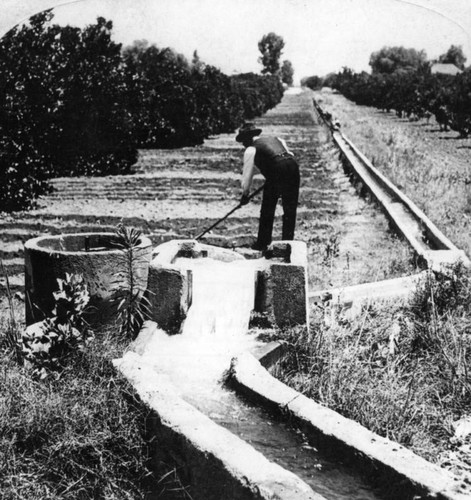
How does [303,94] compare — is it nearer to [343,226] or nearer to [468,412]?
[343,226]

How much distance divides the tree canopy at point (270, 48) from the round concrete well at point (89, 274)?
102 inches

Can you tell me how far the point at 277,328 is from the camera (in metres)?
4.44

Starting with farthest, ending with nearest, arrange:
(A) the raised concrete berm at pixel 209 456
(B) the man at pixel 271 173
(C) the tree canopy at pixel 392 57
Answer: (C) the tree canopy at pixel 392 57 < (B) the man at pixel 271 173 < (A) the raised concrete berm at pixel 209 456

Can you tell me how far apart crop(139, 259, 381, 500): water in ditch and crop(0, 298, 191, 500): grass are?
419 millimetres

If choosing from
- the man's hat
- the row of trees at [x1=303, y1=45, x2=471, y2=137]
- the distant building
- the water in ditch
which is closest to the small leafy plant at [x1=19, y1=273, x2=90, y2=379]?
the water in ditch

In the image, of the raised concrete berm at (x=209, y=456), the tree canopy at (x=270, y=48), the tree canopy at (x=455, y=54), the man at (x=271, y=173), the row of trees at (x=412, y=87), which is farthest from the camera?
the row of trees at (x=412, y=87)

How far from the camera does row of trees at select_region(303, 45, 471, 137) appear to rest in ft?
73.3

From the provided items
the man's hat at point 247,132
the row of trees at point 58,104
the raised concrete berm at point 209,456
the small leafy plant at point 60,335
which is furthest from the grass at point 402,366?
the row of trees at point 58,104

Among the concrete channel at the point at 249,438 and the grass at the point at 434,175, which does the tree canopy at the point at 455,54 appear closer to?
the grass at the point at 434,175

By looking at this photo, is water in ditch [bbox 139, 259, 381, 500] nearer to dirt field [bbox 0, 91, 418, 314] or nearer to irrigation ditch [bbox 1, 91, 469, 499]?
irrigation ditch [bbox 1, 91, 469, 499]

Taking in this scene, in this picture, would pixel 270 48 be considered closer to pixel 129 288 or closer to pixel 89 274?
pixel 129 288

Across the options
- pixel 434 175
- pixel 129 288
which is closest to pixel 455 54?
pixel 434 175

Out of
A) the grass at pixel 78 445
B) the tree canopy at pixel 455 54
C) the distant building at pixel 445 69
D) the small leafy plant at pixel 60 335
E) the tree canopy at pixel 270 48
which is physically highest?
the distant building at pixel 445 69

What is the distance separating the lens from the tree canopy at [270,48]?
19.1 feet
